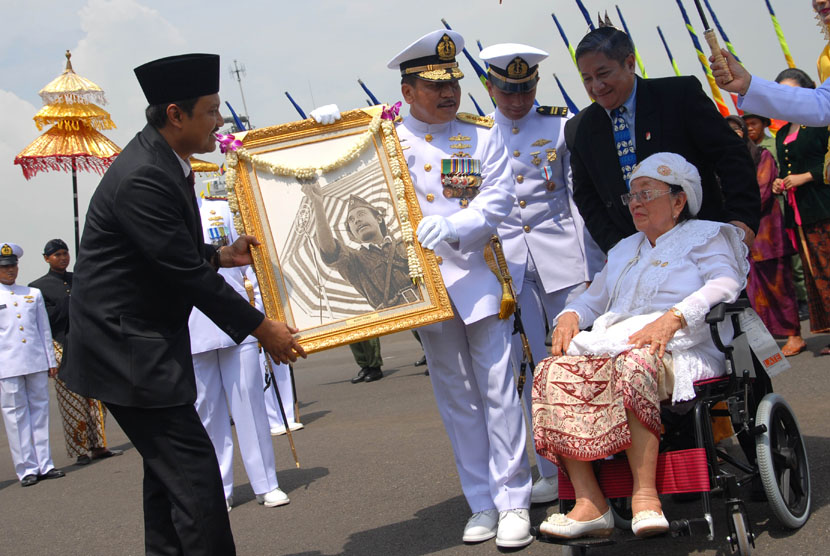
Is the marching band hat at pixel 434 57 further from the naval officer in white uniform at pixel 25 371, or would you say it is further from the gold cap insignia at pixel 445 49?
the naval officer in white uniform at pixel 25 371

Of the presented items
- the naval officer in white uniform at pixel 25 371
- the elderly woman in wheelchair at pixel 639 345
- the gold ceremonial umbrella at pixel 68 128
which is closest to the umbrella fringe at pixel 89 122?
the gold ceremonial umbrella at pixel 68 128

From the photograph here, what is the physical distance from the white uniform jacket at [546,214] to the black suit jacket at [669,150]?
13.2 inches

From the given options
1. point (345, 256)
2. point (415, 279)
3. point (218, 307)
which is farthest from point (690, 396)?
point (218, 307)

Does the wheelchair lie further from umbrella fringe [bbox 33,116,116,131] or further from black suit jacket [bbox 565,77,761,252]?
umbrella fringe [bbox 33,116,116,131]

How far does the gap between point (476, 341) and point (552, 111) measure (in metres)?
1.74

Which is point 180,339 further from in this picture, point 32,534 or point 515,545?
point 32,534

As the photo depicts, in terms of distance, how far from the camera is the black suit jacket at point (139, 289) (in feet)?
11.8

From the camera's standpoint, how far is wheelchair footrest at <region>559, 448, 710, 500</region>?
12.1ft

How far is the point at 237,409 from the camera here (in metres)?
6.48

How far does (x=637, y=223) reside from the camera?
178 inches

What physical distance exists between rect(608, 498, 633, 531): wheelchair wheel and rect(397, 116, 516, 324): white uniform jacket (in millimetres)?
1128

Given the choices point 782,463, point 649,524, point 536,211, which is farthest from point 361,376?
point 649,524

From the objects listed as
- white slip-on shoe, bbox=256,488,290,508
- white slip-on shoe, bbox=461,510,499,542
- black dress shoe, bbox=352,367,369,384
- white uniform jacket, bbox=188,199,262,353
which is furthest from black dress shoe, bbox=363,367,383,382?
white slip-on shoe, bbox=461,510,499,542

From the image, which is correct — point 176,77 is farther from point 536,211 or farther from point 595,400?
point 536,211
